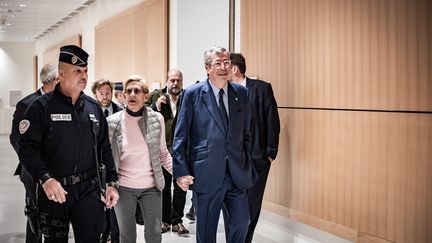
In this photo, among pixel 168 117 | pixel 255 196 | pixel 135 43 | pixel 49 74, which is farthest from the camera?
pixel 135 43

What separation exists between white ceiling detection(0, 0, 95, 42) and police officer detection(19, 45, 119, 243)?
10.4 m

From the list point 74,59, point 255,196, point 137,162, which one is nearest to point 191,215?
point 255,196

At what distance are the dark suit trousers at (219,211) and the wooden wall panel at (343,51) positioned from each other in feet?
4.47

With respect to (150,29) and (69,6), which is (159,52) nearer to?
(150,29)

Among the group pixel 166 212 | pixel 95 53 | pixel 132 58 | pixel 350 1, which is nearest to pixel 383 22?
pixel 350 1

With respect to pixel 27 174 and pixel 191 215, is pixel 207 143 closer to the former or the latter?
pixel 27 174

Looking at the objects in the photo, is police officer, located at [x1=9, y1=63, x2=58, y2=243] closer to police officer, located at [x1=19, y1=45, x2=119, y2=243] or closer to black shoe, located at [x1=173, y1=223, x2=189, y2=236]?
police officer, located at [x1=19, y1=45, x2=119, y2=243]

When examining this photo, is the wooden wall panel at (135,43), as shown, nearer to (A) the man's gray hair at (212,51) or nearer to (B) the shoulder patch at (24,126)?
(A) the man's gray hair at (212,51)

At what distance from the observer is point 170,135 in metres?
5.93

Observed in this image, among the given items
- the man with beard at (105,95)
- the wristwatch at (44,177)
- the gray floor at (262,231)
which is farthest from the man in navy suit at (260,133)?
the wristwatch at (44,177)

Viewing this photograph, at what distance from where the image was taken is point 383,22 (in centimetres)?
434

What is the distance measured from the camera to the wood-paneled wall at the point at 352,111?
13.3ft

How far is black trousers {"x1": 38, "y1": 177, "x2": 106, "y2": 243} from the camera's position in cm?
306

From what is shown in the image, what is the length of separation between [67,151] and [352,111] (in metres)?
2.58
